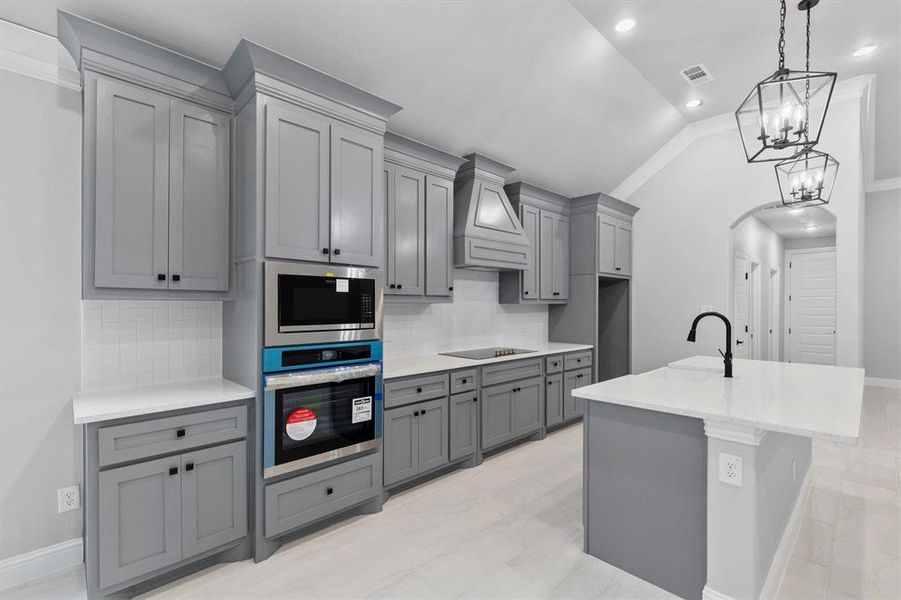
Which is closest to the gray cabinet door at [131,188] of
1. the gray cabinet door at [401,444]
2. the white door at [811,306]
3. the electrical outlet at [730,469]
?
the gray cabinet door at [401,444]

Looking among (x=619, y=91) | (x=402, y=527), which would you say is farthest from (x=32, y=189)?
(x=619, y=91)

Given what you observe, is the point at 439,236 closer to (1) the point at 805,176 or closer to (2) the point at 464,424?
(2) the point at 464,424

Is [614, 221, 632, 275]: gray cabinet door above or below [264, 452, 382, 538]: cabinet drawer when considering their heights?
above

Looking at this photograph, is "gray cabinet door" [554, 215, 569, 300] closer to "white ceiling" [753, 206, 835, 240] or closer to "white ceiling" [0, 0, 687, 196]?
"white ceiling" [0, 0, 687, 196]

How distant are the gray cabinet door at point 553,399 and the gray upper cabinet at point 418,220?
1.53 metres

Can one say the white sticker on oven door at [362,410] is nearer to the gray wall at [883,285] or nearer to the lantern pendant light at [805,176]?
the lantern pendant light at [805,176]

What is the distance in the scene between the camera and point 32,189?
225 cm

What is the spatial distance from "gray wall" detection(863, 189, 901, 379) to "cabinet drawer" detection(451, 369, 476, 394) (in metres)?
7.65

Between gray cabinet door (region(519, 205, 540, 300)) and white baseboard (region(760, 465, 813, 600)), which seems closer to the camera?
white baseboard (region(760, 465, 813, 600))

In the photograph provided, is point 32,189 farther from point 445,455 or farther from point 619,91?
point 619,91

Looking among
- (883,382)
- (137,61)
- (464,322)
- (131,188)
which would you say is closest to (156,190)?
(131,188)

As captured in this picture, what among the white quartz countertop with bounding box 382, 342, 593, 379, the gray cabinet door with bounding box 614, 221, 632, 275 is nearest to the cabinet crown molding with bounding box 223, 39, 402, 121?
the white quartz countertop with bounding box 382, 342, 593, 379

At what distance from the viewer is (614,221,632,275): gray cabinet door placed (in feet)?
18.5

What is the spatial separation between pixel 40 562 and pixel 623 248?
600cm
